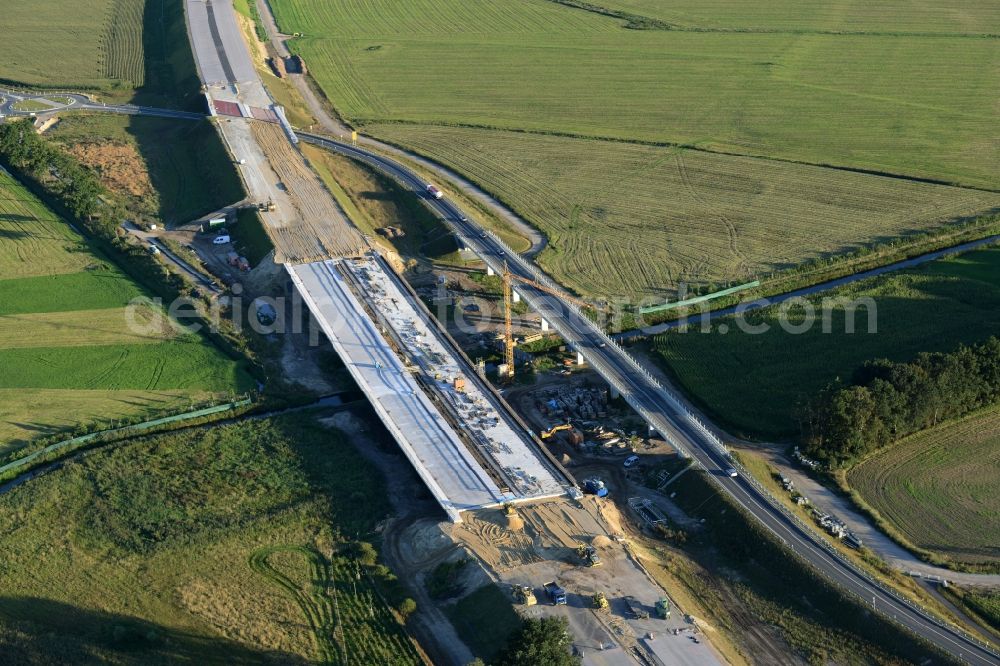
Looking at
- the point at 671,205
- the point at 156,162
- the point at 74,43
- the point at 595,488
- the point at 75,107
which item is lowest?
the point at 595,488

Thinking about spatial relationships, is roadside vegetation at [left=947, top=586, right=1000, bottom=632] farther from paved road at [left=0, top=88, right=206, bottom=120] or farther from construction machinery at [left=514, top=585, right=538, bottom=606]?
paved road at [left=0, top=88, right=206, bottom=120]

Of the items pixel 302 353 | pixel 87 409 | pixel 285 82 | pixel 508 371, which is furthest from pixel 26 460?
pixel 285 82

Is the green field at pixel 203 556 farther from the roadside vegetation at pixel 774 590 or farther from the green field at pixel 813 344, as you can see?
the green field at pixel 813 344

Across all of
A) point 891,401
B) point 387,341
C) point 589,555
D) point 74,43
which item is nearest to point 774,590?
point 589,555

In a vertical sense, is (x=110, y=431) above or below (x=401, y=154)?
below

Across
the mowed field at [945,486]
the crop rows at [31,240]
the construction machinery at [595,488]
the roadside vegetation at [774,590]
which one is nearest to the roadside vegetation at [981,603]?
the mowed field at [945,486]

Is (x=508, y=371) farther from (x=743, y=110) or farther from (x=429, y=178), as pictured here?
(x=743, y=110)

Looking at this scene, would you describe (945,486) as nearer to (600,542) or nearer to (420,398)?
(600,542)
